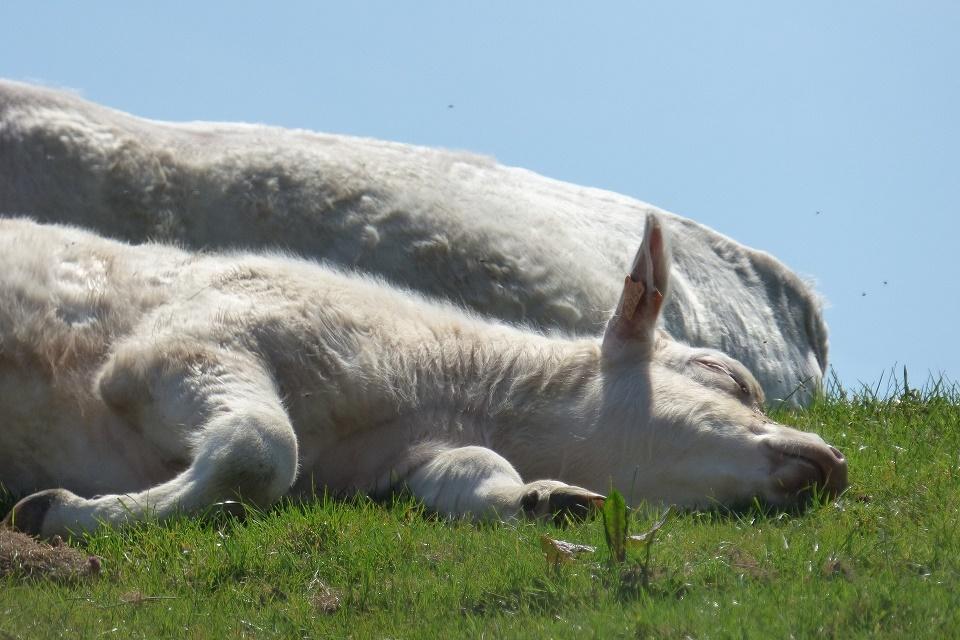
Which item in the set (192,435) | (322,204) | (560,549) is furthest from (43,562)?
(322,204)

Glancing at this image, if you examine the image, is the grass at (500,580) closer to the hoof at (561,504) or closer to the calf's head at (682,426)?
the hoof at (561,504)

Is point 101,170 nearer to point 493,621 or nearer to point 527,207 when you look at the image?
point 527,207

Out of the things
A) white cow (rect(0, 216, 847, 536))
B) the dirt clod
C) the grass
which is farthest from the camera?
white cow (rect(0, 216, 847, 536))

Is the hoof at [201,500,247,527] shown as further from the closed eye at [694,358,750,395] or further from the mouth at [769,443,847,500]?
the closed eye at [694,358,750,395]

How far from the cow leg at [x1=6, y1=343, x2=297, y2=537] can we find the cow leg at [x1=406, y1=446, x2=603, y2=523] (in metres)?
0.69

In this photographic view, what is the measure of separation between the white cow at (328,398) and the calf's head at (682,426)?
11 mm

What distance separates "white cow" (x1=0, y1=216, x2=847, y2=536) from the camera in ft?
19.1

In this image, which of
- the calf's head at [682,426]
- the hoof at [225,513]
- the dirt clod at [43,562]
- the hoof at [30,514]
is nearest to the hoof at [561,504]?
the calf's head at [682,426]

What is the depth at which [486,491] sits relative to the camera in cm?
587

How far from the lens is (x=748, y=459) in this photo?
6.21m

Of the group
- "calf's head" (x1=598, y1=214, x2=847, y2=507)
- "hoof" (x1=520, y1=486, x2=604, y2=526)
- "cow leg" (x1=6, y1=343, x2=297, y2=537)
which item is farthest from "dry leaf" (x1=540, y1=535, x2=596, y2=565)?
"cow leg" (x1=6, y1=343, x2=297, y2=537)

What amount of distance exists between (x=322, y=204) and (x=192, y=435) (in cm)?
347

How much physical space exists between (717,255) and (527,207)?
87.2 inches

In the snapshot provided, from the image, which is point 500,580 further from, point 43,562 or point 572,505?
point 43,562
